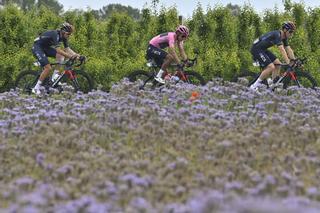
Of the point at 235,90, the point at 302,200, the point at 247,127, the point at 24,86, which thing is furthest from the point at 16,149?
the point at 24,86

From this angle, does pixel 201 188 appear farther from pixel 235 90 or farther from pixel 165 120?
pixel 235 90

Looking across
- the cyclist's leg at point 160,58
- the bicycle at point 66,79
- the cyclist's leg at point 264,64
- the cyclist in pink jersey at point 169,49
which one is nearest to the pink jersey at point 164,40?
the cyclist in pink jersey at point 169,49

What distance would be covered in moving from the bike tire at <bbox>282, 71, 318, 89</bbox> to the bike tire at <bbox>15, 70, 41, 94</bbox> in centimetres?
512

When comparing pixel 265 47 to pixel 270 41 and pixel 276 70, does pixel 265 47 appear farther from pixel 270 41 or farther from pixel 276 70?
pixel 276 70

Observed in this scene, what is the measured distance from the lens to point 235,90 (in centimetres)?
1048

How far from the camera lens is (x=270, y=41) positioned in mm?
13391

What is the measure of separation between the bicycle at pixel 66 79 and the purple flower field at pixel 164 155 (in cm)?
350

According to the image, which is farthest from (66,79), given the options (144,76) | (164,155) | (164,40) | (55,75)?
(164,155)

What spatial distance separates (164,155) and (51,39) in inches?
309

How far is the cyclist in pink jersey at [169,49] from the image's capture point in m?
13.3

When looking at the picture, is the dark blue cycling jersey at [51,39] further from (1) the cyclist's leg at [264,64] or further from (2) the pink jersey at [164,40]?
(1) the cyclist's leg at [264,64]

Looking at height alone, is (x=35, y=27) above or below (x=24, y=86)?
above

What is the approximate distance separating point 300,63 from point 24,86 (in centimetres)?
576

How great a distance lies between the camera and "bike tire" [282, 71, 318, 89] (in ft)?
42.4
